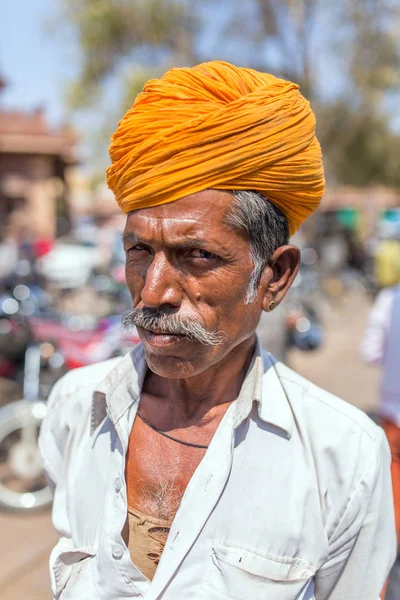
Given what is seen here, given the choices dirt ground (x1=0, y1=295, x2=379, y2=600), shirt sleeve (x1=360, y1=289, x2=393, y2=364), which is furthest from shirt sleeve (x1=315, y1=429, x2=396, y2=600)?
dirt ground (x1=0, y1=295, x2=379, y2=600)

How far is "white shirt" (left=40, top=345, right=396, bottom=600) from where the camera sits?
46.3 inches

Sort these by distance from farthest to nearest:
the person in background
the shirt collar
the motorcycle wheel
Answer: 1. the motorcycle wheel
2. the person in background
3. the shirt collar

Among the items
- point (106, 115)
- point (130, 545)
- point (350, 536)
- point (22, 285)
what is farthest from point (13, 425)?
point (106, 115)

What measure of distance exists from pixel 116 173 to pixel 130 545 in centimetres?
82

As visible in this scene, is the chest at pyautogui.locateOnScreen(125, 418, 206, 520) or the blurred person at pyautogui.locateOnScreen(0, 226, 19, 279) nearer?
the chest at pyautogui.locateOnScreen(125, 418, 206, 520)

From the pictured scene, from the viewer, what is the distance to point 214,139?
1.15 metres

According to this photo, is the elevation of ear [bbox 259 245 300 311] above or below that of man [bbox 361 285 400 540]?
above

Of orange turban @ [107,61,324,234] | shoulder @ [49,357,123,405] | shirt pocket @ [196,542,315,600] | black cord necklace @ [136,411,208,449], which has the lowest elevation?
shirt pocket @ [196,542,315,600]

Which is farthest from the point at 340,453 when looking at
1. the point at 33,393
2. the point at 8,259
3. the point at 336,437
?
the point at 8,259

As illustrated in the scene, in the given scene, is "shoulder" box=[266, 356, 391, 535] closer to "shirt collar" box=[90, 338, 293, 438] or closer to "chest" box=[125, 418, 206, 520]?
"shirt collar" box=[90, 338, 293, 438]

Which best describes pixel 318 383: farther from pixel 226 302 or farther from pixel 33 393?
pixel 226 302

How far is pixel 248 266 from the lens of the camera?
122 cm

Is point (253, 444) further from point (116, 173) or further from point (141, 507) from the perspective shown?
point (116, 173)

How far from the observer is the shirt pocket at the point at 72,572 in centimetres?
126
